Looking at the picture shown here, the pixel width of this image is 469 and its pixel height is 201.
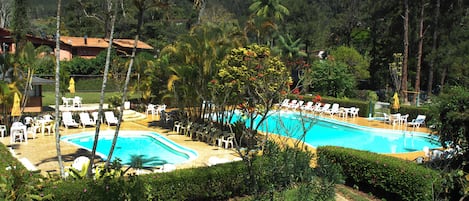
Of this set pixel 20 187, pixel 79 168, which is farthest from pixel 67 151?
pixel 20 187

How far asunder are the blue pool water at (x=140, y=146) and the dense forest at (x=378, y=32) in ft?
16.3

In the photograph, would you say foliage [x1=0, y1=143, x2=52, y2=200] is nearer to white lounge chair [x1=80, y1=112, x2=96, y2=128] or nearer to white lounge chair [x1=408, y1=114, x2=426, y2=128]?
white lounge chair [x1=80, y1=112, x2=96, y2=128]

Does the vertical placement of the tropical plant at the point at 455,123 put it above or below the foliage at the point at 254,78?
below

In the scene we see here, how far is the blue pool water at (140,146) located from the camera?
1468 cm

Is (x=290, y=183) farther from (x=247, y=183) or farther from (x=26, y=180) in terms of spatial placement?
(x=26, y=180)

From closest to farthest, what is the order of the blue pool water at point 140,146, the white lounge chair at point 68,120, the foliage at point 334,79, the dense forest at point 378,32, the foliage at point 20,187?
1. the foliage at point 20,187
2. the blue pool water at point 140,146
3. the white lounge chair at point 68,120
4. the foliage at point 334,79
5. the dense forest at point 378,32

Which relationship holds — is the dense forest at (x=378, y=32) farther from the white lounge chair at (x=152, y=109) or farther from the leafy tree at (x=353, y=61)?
the white lounge chair at (x=152, y=109)

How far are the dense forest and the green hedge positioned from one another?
5.82 m

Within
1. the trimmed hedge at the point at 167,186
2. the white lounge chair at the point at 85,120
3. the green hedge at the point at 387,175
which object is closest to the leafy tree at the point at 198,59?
the white lounge chair at the point at 85,120

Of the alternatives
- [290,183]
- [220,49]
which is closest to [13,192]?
[290,183]

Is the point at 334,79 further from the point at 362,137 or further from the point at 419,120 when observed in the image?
the point at 362,137

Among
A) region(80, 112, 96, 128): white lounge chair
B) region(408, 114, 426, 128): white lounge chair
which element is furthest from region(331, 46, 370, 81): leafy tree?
region(80, 112, 96, 128): white lounge chair

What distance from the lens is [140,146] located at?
666 inches

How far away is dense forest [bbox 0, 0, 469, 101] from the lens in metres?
29.8
